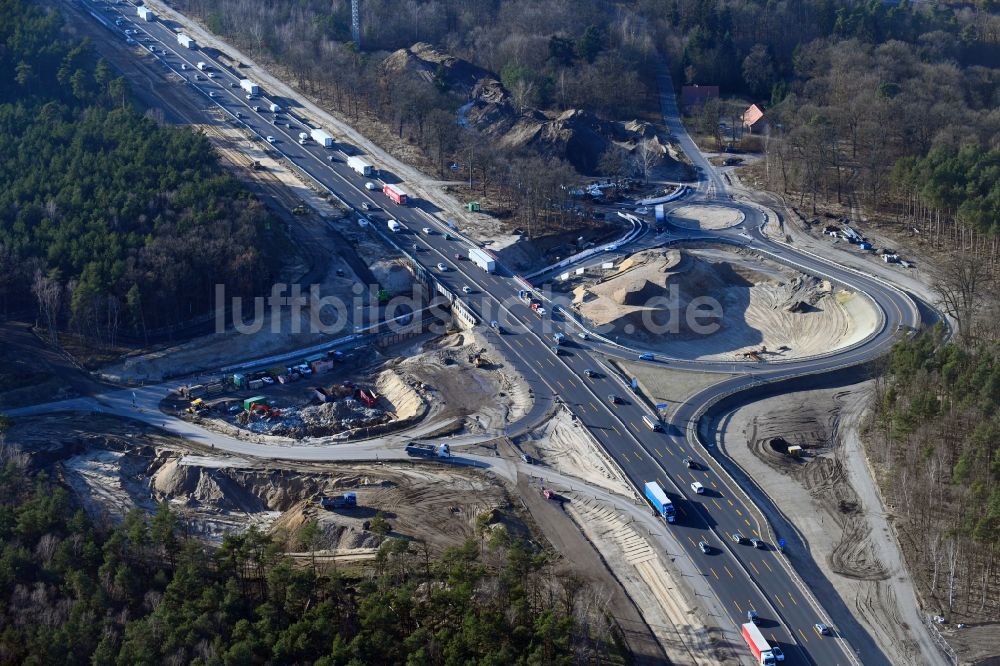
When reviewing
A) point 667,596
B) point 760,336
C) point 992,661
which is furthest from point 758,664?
point 760,336

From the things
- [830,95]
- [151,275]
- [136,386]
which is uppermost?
[830,95]

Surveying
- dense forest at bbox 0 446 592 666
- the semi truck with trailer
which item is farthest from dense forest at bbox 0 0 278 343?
dense forest at bbox 0 446 592 666

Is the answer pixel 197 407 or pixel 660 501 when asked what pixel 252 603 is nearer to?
pixel 660 501

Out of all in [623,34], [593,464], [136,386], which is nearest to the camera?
[593,464]

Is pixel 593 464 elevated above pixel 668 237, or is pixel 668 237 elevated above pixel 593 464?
pixel 668 237

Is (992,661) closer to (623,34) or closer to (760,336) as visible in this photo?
(760,336)

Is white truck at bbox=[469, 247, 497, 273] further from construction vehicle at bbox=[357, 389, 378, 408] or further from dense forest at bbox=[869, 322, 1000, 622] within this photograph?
dense forest at bbox=[869, 322, 1000, 622]
